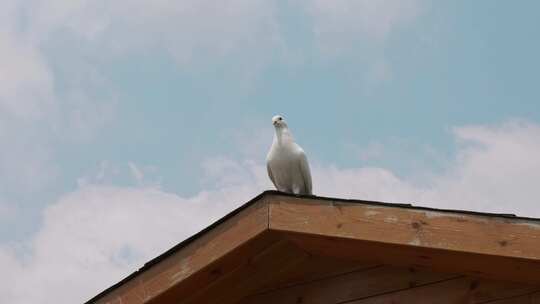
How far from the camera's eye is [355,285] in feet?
15.6

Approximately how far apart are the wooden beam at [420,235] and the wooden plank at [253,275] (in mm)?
270

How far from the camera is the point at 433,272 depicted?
4574mm

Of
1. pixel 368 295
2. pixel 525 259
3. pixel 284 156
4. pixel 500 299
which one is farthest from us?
pixel 284 156

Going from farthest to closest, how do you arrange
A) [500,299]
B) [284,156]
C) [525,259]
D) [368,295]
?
[284,156], [368,295], [500,299], [525,259]

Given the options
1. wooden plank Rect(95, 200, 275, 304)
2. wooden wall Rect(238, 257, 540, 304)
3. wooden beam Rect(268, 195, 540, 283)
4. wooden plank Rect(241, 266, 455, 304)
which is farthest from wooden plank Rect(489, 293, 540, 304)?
wooden plank Rect(95, 200, 275, 304)

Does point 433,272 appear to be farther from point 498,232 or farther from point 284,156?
point 284,156

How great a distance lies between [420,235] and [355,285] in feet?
2.33

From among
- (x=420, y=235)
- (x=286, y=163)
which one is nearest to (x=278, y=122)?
(x=286, y=163)

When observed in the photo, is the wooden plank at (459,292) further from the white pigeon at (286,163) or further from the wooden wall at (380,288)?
the white pigeon at (286,163)

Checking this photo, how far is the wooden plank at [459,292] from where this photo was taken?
4402 millimetres

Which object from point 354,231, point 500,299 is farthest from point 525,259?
point 354,231

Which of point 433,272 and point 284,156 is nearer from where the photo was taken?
point 433,272

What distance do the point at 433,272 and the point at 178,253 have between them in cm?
134

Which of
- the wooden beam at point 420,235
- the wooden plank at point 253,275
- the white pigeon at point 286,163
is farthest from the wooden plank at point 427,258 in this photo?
the white pigeon at point 286,163
